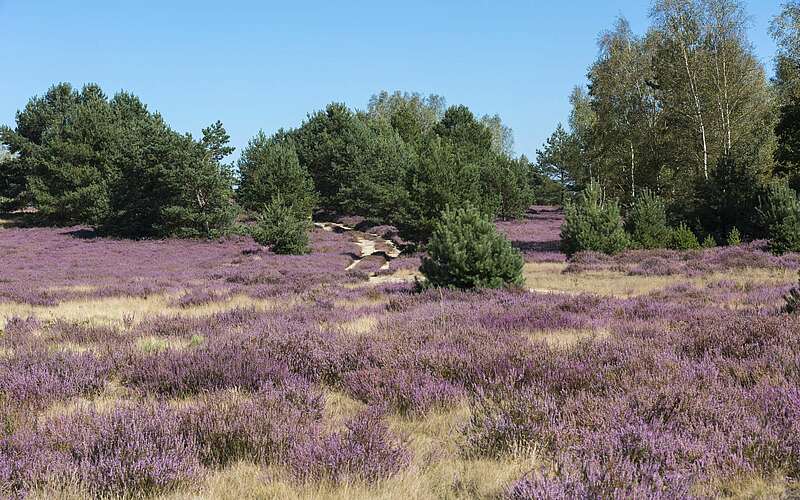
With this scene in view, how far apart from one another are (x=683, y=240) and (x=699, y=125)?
9.54 m

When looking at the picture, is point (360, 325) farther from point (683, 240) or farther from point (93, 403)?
point (683, 240)

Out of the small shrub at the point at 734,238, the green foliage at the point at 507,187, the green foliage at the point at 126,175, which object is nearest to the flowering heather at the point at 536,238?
the green foliage at the point at 507,187

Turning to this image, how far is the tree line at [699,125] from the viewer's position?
26.9 metres

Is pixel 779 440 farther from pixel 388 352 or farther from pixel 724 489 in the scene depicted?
pixel 388 352

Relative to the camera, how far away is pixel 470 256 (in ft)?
44.3

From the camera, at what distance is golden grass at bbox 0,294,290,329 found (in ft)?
36.9

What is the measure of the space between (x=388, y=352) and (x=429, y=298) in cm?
643

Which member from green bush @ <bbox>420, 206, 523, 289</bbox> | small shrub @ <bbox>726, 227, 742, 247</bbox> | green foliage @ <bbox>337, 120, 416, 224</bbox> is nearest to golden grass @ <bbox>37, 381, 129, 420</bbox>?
green bush @ <bbox>420, 206, 523, 289</bbox>

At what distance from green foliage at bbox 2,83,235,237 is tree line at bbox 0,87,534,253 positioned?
93mm

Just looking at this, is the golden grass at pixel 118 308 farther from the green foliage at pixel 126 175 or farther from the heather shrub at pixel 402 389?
the green foliage at pixel 126 175

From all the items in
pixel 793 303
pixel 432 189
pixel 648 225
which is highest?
pixel 432 189

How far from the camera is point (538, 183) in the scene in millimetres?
86438

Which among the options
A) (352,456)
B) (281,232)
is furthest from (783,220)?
(352,456)

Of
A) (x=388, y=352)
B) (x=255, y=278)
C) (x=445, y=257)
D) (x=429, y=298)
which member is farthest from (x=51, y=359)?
(x=255, y=278)
